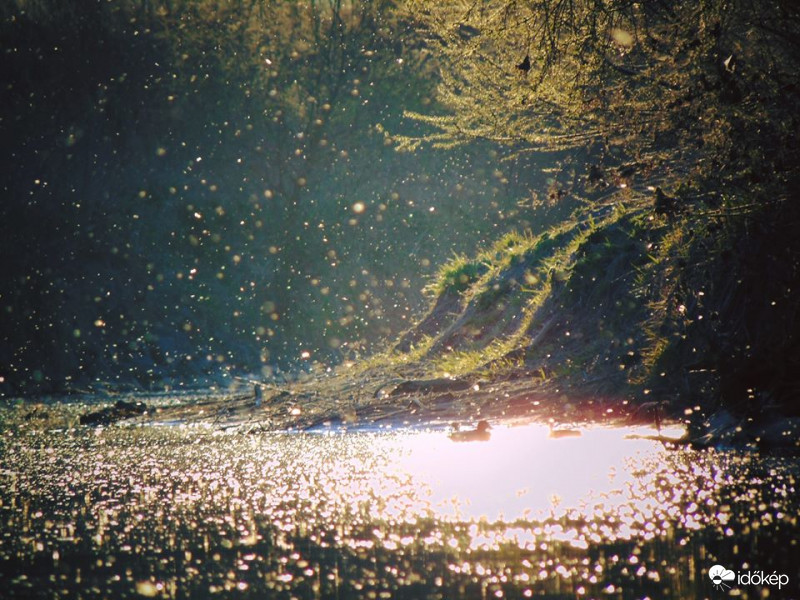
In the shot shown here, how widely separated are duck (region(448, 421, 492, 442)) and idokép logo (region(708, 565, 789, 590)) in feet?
11.7

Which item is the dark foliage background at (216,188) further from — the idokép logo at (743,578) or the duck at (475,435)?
the idokép logo at (743,578)

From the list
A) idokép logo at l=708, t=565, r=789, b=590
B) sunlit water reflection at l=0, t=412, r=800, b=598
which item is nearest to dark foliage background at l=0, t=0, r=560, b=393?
sunlit water reflection at l=0, t=412, r=800, b=598

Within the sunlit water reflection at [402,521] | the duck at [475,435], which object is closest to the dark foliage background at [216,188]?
the duck at [475,435]

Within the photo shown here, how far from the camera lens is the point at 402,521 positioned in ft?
13.8

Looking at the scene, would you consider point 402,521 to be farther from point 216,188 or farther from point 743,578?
point 216,188

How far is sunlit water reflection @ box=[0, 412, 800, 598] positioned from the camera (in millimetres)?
3264

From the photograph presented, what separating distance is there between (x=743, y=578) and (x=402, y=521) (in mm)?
1519

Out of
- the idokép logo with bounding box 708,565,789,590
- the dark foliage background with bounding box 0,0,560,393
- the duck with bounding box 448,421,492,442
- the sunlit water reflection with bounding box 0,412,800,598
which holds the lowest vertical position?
the idokép logo with bounding box 708,565,789,590

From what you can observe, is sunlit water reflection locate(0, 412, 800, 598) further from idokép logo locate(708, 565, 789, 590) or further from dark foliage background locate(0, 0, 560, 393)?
dark foliage background locate(0, 0, 560, 393)

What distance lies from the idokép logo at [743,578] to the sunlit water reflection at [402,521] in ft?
0.15

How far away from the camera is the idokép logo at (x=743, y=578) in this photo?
3.02 m

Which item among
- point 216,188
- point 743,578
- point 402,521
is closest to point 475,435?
point 402,521

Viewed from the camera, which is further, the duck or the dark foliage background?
the dark foliage background

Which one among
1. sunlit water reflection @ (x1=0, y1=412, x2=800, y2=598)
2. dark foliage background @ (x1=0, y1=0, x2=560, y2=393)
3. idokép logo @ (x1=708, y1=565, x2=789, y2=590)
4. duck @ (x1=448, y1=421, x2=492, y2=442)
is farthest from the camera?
dark foliage background @ (x1=0, y1=0, x2=560, y2=393)
